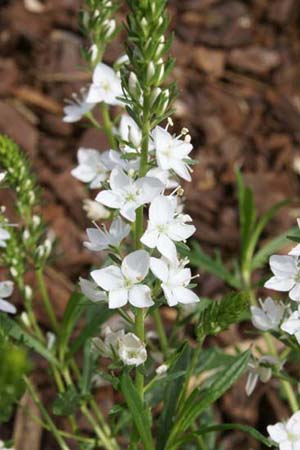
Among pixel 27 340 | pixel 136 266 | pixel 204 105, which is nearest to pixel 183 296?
pixel 136 266

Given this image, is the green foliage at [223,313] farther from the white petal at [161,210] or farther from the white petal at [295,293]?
the white petal at [161,210]

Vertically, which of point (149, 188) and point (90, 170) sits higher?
point (149, 188)

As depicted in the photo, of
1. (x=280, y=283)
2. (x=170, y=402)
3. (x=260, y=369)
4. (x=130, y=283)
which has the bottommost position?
(x=170, y=402)

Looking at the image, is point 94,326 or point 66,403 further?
point 94,326

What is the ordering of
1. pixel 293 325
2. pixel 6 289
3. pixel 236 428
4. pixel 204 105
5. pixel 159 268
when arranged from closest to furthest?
1. pixel 159 268
2. pixel 293 325
3. pixel 236 428
4. pixel 6 289
5. pixel 204 105

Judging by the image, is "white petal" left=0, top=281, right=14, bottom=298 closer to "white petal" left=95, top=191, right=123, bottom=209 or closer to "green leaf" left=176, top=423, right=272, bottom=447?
"white petal" left=95, top=191, right=123, bottom=209

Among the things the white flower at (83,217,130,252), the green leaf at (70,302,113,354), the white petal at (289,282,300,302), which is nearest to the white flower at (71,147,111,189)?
the green leaf at (70,302,113,354)

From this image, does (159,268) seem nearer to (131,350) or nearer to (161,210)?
(161,210)
